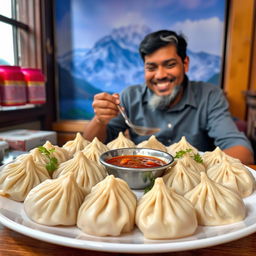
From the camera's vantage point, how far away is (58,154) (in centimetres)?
128

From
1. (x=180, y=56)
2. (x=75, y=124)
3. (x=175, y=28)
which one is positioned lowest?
(x=75, y=124)

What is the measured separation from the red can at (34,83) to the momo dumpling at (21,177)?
4.94ft

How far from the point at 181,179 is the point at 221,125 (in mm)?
1273

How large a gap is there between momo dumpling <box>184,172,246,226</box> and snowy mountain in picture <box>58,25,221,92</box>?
3067 mm

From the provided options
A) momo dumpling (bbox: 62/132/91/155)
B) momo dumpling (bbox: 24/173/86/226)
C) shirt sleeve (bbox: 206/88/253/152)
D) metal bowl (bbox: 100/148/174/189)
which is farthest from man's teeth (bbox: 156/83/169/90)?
momo dumpling (bbox: 24/173/86/226)

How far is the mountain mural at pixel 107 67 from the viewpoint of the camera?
3.68 metres

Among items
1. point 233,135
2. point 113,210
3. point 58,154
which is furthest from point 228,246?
point 233,135

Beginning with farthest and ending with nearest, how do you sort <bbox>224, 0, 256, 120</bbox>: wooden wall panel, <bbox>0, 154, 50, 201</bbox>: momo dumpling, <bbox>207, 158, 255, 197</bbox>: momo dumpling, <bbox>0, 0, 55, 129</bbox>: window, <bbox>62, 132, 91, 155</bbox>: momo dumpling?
<bbox>224, 0, 256, 120</bbox>: wooden wall panel → <bbox>0, 0, 55, 129</bbox>: window → <bbox>62, 132, 91, 155</bbox>: momo dumpling → <bbox>207, 158, 255, 197</bbox>: momo dumpling → <bbox>0, 154, 50, 201</bbox>: momo dumpling

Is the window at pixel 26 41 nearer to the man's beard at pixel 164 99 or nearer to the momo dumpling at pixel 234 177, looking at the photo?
the man's beard at pixel 164 99

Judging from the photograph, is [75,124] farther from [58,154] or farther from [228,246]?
[228,246]

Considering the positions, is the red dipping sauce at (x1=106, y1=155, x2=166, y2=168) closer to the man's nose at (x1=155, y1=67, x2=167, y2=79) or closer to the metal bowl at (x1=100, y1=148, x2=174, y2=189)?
the metal bowl at (x1=100, y1=148, x2=174, y2=189)

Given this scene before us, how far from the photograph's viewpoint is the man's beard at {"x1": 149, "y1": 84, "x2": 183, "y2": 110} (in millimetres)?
2441

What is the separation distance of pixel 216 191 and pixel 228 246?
0.59 feet

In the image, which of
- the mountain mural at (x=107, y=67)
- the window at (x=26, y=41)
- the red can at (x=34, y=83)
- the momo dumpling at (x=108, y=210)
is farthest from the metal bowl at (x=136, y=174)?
the mountain mural at (x=107, y=67)
